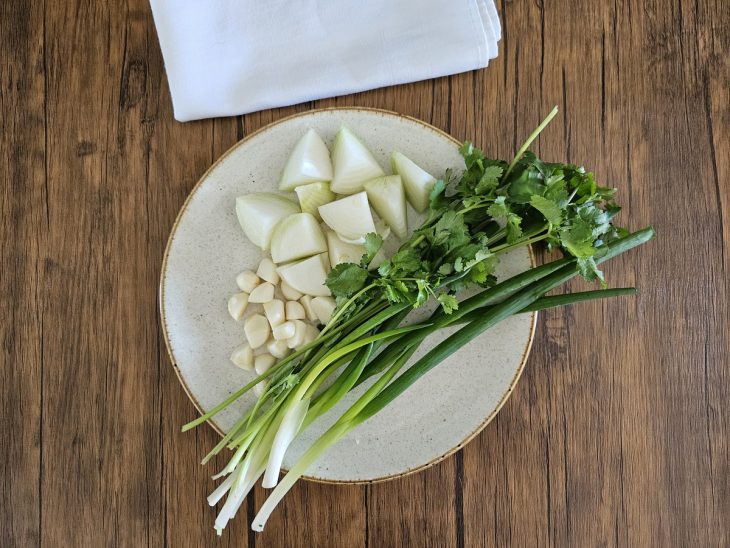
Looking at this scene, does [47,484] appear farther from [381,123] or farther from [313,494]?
[381,123]

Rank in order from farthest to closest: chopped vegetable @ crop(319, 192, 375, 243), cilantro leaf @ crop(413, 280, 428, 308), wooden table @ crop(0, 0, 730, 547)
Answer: wooden table @ crop(0, 0, 730, 547) < chopped vegetable @ crop(319, 192, 375, 243) < cilantro leaf @ crop(413, 280, 428, 308)

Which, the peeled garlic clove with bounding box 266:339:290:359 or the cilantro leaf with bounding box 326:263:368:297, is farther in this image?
the peeled garlic clove with bounding box 266:339:290:359

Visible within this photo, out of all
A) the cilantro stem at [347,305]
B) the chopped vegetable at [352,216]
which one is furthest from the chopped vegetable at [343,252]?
the cilantro stem at [347,305]

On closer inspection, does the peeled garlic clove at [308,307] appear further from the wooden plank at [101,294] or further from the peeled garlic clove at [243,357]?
the wooden plank at [101,294]

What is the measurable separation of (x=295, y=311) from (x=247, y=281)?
111 mm

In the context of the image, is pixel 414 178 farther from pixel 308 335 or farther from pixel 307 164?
pixel 308 335

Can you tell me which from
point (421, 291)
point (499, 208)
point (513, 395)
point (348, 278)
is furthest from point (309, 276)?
point (513, 395)

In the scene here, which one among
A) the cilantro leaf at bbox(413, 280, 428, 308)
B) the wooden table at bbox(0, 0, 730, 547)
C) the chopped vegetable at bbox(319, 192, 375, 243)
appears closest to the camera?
the cilantro leaf at bbox(413, 280, 428, 308)

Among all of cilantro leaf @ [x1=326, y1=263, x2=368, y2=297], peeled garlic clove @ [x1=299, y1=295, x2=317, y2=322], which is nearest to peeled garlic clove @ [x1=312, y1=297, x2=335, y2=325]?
peeled garlic clove @ [x1=299, y1=295, x2=317, y2=322]

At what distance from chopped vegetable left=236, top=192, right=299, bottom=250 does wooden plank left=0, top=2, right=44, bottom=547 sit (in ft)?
1.43

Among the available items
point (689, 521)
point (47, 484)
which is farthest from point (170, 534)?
point (689, 521)

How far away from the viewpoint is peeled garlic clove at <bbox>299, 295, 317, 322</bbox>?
1201mm

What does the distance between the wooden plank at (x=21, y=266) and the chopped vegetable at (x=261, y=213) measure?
0.44m

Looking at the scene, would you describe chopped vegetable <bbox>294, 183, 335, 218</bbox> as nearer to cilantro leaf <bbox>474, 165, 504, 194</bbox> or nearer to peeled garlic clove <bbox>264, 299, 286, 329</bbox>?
peeled garlic clove <bbox>264, 299, 286, 329</bbox>
